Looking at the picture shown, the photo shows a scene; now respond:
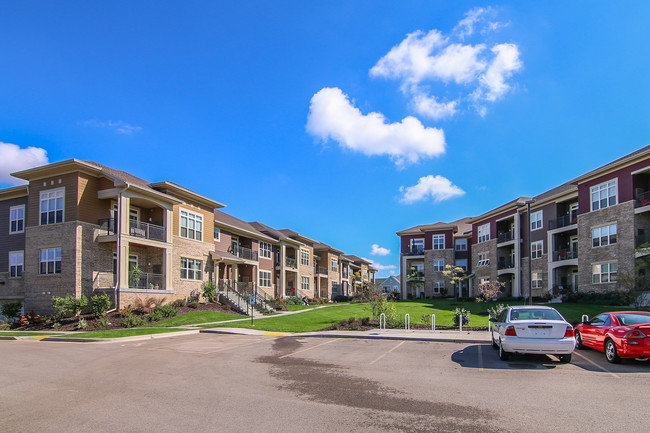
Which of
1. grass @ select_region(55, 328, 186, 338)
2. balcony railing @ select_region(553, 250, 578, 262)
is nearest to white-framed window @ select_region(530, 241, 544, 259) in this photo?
balcony railing @ select_region(553, 250, 578, 262)

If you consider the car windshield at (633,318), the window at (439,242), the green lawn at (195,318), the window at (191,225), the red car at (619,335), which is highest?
the window at (191,225)

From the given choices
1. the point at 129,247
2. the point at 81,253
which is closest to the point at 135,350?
the point at 81,253

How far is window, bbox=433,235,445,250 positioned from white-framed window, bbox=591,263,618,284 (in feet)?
85.3

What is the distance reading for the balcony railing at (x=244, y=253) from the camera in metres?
41.0

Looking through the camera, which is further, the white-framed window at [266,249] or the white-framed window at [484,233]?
the white-framed window at [484,233]

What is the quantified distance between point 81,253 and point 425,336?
2009 centimetres

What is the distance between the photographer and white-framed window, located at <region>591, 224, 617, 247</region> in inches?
1274

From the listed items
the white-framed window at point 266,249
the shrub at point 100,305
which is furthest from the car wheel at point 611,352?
the white-framed window at point 266,249

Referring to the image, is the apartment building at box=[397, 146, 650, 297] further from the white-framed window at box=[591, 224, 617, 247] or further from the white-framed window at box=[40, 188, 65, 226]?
the white-framed window at box=[40, 188, 65, 226]

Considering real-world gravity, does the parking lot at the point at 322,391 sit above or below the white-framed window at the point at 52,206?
below

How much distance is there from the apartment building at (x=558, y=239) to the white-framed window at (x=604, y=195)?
2.9 inches

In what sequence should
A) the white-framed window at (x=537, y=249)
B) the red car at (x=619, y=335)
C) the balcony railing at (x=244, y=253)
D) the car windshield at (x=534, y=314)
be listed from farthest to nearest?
the white-framed window at (x=537, y=249) → the balcony railing at (x=244, y=253) → the car windshield at (x=534, y=314) → the red car at (x=619, y=335)

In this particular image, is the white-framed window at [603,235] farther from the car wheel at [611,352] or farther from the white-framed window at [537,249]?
the car wheel at [611,352]

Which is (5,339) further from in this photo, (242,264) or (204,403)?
(242,264)
